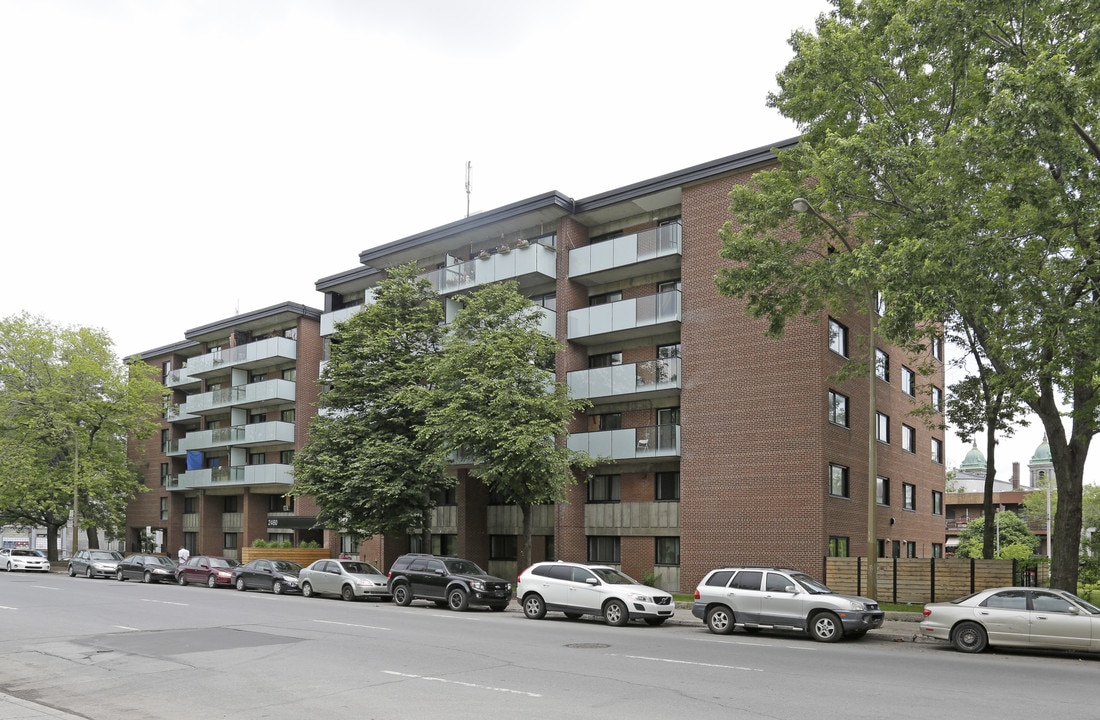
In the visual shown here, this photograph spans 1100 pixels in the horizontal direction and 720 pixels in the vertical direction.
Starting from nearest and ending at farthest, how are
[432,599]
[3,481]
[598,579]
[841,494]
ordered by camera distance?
[598,579] → [432,599] → [841,494] → [3,481]

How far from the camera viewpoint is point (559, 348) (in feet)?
99.3

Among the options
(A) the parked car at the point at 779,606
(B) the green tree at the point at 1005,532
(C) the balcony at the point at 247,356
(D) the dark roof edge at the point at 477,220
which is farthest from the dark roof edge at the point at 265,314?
(B) the green tree at the point at 1005,532

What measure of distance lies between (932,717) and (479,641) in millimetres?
9079

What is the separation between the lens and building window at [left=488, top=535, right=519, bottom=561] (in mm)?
37500

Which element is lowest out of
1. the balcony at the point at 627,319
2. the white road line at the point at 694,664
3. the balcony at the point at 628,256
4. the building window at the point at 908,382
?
the white road line at the point at 694,664

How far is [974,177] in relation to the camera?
16.8 metres

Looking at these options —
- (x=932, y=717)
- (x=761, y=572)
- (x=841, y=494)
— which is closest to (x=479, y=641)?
(x=761, y=572)

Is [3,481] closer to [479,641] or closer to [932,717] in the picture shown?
[479,641]

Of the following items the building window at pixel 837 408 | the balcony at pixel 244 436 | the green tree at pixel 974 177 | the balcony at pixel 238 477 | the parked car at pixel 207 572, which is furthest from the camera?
the balcony at pixel 244 436

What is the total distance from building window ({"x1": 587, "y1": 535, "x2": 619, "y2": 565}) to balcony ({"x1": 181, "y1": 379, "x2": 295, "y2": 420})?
2133cm

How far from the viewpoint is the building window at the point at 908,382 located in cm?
3897

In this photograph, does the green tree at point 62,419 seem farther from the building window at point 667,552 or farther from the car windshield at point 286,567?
the building window at point 667,552

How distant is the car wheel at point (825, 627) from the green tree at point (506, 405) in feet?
33.9

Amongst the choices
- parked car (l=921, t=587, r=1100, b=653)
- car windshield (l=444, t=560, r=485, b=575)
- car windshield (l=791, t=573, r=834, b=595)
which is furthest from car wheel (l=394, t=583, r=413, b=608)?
parked car (l=921, t=587, r=1100, b=653)
